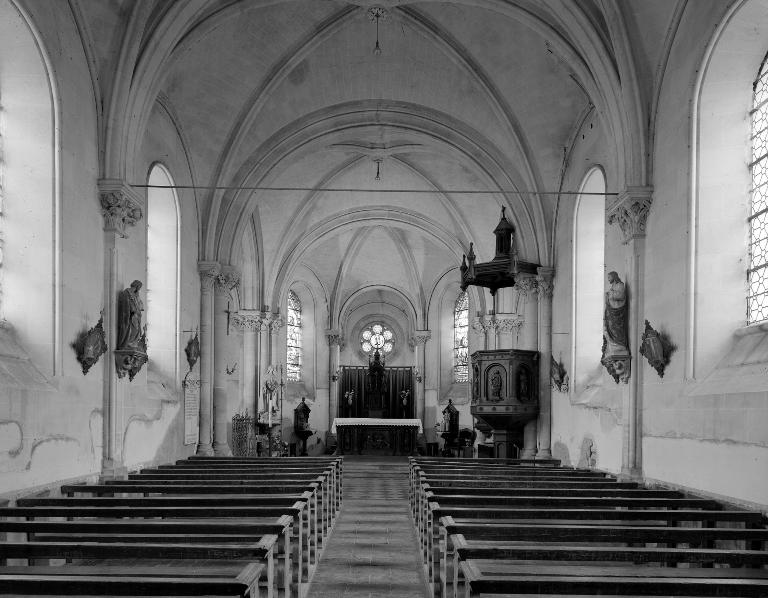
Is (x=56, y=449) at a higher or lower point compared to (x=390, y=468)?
higher

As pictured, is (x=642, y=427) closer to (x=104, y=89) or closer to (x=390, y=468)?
(x=104, y=89)

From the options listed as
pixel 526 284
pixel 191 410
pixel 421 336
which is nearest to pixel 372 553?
pixel 191 410

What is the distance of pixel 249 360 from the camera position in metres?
27.7

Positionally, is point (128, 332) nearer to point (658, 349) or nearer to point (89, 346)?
point (89, 346)

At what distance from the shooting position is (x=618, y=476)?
13.6 meters

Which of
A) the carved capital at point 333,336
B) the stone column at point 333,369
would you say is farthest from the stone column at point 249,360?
the stone column at point 333,369

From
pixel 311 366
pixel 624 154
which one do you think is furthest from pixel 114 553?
pixel 311 366

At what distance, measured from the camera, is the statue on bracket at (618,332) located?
43.8 feet

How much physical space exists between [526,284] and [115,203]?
10895mm

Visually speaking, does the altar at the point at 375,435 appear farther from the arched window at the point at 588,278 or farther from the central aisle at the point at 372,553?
the arched window at the point at 588,278

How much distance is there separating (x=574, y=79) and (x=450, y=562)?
11.6 metres

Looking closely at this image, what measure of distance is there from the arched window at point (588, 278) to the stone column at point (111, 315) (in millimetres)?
9519

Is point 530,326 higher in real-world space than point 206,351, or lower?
higher

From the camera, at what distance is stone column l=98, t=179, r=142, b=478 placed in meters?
12.9
